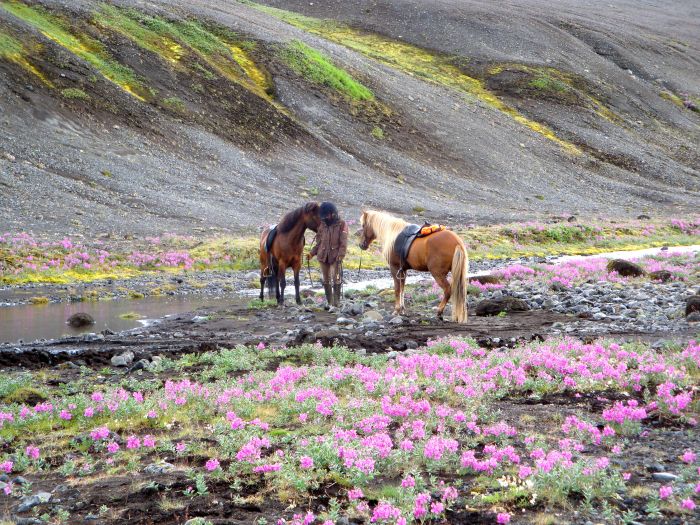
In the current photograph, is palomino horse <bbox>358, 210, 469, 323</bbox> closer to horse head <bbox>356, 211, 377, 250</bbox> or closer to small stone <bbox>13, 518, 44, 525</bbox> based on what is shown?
horse head <bbox>356, 211, 377, 250</bbox>

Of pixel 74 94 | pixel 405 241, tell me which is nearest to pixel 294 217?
pixel 405 241

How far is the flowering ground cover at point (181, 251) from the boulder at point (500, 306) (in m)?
17.5

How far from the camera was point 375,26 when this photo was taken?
469 feet

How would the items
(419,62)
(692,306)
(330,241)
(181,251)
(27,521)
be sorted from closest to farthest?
(27,521) → (692,306) → (330,241) → (181,251) → (419,62)

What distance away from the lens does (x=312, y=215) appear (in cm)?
2111

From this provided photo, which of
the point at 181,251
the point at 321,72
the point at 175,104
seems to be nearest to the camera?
the point at 181,251

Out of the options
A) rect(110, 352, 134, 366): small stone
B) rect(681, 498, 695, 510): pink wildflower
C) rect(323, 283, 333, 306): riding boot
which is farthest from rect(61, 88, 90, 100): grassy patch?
rect(681, 498, 695, 510): pink wildflower

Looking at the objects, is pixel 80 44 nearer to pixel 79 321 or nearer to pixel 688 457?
pixel 79 321

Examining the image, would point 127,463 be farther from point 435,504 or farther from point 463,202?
point 463,202

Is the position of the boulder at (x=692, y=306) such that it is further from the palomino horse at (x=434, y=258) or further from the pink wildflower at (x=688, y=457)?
the pink wildflower at (x=688, y=457)

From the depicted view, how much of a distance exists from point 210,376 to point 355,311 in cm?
804

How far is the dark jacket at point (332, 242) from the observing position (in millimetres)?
20828

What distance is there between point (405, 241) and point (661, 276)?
11.4m

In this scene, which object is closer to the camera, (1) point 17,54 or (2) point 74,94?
(2) point 74,94
